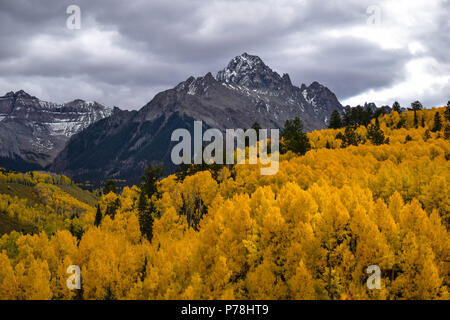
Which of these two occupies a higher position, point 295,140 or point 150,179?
point 295,140

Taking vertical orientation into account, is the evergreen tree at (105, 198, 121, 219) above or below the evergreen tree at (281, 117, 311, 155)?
below

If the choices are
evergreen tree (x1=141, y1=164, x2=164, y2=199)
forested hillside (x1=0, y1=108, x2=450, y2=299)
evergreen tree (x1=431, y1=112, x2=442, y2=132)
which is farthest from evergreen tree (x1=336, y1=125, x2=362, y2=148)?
evergreen tree (x1=141, y1=164, x2=164, y2=199)

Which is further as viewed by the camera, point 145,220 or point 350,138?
point 350,138

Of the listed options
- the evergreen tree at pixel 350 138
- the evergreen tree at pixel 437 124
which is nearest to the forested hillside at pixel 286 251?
the evergreen tree at pixel 350 138

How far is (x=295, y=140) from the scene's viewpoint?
4820 inches

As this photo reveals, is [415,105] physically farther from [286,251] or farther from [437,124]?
[286,251]

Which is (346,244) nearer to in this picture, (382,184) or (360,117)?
(382,184)

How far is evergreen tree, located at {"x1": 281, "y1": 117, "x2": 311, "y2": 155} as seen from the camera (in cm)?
12144

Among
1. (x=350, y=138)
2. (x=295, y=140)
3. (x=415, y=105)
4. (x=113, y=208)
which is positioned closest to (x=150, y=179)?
(x=113, y=208)

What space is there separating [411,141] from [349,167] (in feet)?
131

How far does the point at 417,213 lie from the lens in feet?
156

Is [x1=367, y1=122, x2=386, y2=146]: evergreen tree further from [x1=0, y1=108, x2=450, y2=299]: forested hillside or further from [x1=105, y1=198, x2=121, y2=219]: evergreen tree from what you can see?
[x1=105, y1=198, x2=121, y2=219]: evergreen tree
